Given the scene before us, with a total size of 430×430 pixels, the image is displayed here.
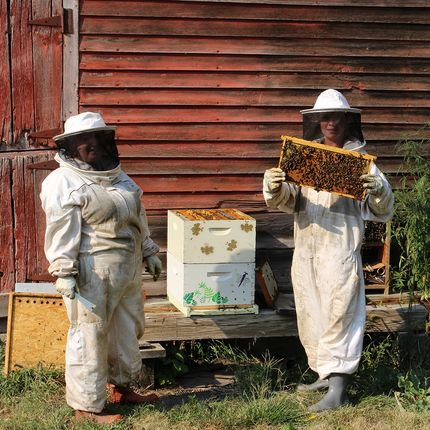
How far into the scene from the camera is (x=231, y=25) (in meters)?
4.61

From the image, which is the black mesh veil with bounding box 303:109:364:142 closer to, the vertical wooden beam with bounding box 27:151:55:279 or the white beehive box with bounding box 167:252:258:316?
the white beehive box with bounding box 167:252:258:316

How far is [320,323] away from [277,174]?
3.72 feet

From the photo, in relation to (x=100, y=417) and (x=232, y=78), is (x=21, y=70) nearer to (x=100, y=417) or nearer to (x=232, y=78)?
(x=232, y=78)

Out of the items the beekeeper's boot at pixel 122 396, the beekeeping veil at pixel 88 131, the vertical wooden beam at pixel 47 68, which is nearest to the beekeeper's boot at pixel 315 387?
the beekeeper's boot at pixel 122 396

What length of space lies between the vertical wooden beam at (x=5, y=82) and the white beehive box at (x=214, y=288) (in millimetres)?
1835

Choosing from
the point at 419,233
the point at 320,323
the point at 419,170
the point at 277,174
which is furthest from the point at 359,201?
the point at 419,170

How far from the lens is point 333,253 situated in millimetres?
3535

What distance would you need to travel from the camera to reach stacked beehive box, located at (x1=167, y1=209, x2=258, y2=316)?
3.94 meters

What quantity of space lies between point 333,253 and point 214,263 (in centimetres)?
95

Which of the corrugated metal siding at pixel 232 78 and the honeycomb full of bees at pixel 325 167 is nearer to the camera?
the honeycomb full of bees at pixel 325 167

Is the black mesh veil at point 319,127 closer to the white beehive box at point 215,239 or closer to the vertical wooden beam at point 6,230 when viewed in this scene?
the white beehive box at point 215,239

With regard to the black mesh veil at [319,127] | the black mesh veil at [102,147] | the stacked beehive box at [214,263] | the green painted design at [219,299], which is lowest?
the green painted design at [219,299]

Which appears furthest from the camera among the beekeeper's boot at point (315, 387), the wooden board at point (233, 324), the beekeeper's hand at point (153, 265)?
the wooden board at point (233, 324)

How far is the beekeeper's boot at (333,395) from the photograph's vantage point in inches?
140
